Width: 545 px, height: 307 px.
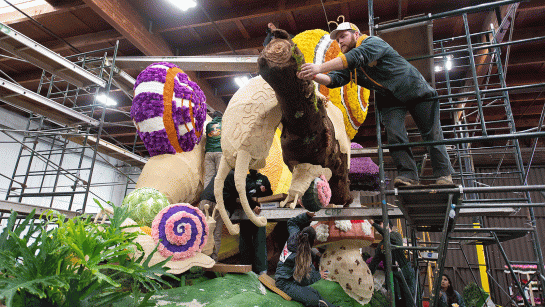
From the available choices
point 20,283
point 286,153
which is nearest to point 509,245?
point 286,153

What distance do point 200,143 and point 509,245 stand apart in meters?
10.9

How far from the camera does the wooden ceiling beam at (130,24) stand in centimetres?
475

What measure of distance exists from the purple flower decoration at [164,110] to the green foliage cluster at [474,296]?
4.61 m

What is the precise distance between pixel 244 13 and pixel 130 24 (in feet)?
5.58

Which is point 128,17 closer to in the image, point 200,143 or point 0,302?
point 200,143

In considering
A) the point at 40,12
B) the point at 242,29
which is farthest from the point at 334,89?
the point at 40,12

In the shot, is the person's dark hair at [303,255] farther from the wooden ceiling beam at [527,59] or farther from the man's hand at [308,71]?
the wooden ceiling beam at [527,59]

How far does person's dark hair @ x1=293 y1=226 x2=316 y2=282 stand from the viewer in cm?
345

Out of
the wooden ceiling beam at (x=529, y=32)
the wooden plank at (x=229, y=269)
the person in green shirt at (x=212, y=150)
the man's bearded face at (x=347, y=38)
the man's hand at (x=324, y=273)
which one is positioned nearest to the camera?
the man's bearded face at (x=347, y=38)

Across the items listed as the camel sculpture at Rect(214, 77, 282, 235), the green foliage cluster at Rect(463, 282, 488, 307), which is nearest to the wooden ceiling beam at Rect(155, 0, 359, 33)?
the camel sculpture at Rect(214, 77, 282, 235)

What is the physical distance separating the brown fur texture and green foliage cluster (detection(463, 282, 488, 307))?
3301mm

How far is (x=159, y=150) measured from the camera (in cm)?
388

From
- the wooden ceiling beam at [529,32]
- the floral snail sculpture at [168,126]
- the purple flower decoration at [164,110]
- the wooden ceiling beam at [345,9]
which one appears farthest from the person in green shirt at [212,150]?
the wooden ceiling beam at [529,32]

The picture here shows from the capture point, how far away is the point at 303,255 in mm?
3514
